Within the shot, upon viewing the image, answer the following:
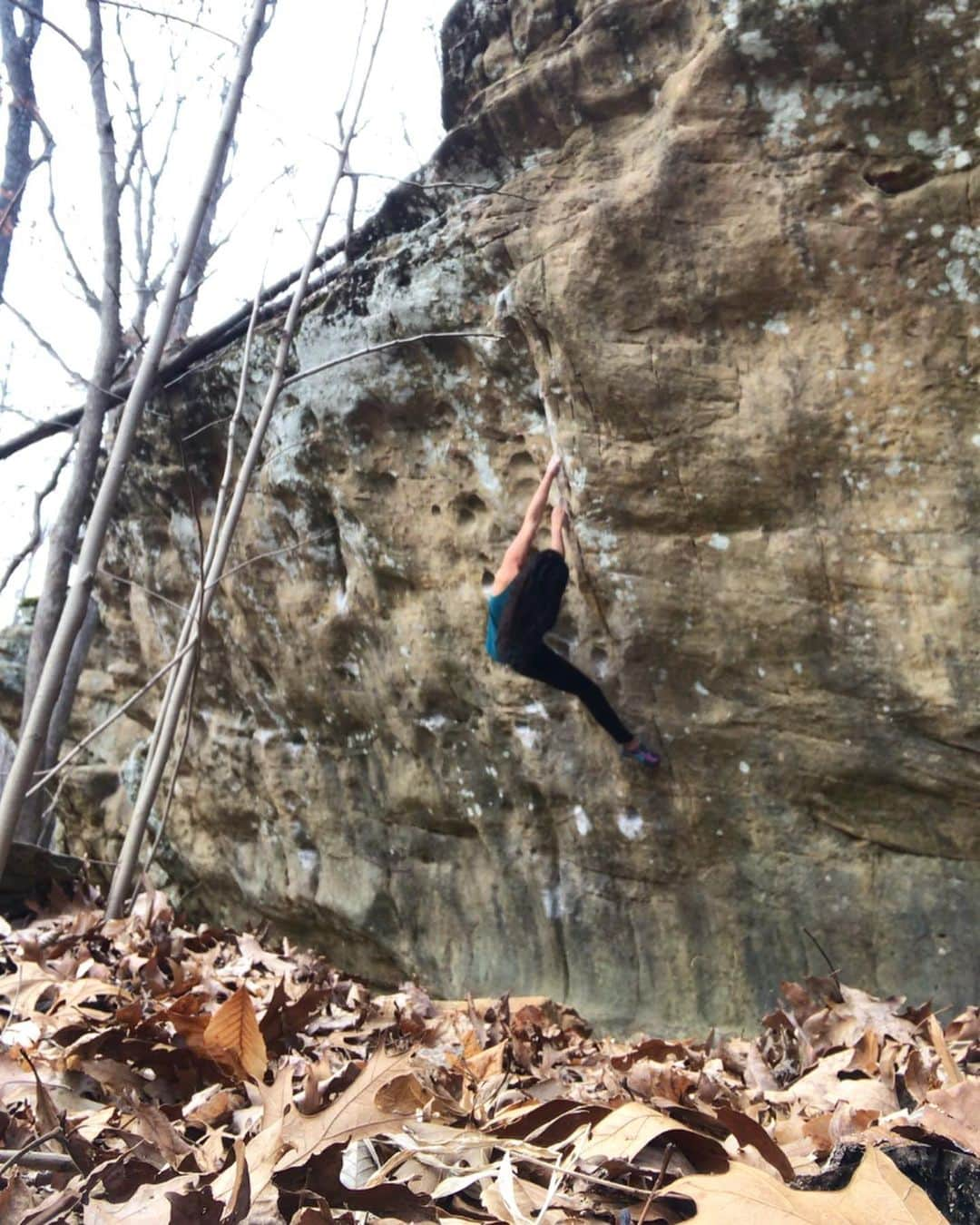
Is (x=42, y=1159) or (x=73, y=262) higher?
(x=73, y=262)

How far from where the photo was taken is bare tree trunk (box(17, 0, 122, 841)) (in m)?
5.34

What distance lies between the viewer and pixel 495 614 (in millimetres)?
5051

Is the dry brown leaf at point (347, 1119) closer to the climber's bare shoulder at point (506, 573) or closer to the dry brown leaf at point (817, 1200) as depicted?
the dry brown leaf at point (817, 1200)

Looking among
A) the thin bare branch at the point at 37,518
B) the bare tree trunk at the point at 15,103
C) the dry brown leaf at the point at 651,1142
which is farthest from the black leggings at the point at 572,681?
the bare tree trunk at the point at 15,103

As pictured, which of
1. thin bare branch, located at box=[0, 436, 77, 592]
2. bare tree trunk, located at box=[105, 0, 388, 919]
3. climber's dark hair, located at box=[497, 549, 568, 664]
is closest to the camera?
bare tree trunk, located at box=[105, 0, 388, 919]

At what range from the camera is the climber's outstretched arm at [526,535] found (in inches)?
193

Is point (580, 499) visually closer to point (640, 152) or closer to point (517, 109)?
point (640, 152)

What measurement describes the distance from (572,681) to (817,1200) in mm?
3619

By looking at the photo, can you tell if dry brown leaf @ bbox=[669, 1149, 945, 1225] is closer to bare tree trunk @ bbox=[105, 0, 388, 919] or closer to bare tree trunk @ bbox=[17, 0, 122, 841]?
bare tree trunk @ bbox=[105, 0, 388, 919]

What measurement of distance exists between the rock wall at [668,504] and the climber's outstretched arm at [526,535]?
0.54 ft

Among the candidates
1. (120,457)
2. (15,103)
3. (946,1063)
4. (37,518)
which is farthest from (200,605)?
(15,103)

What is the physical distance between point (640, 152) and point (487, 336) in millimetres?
1118

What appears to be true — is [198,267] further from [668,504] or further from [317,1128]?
[317,1128]

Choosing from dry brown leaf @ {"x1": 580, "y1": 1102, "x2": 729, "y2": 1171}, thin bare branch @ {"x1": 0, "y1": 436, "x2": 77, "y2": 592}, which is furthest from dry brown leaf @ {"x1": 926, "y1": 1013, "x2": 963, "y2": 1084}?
thin bare branch @ {"x1": 0, "y1": 436, "x2": 77, "y2": 592}
